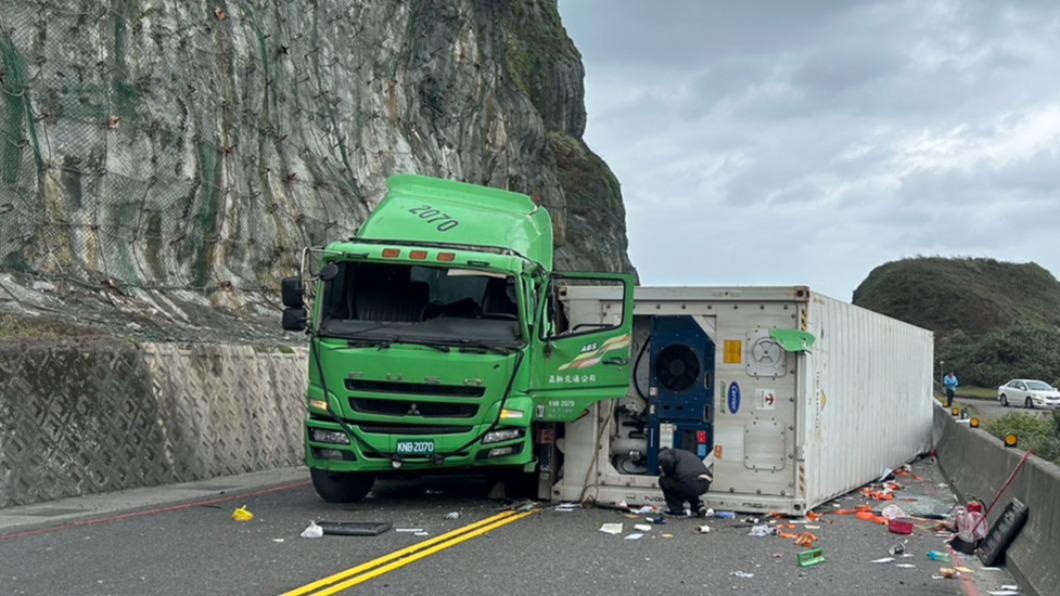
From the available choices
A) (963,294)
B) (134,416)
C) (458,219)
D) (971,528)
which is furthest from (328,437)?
(963,294)

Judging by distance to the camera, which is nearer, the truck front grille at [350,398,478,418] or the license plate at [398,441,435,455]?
the license plate at [398,441,435,455]

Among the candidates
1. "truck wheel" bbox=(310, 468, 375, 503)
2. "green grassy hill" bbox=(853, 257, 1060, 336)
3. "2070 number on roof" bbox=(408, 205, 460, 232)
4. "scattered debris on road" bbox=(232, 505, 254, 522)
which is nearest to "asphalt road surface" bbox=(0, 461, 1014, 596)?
"scattered debris on road" bbox=(232, 505, 254, 522)

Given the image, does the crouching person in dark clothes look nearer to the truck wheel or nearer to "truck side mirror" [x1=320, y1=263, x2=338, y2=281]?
the truck wheel

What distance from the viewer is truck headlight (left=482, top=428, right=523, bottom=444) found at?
1172cm

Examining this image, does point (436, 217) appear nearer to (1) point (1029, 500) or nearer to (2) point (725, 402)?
(2) point (725, 402)

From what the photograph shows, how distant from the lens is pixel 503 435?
11789mm

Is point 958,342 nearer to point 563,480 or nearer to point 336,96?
point 336,96

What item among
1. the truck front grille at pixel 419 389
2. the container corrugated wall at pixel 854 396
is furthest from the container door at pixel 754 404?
the truck front grille at pixel 419 389

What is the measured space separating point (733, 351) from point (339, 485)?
4902 millimetres

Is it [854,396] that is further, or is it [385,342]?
[854,396]

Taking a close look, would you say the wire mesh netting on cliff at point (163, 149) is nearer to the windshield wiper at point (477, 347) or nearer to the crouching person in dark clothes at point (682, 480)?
the windshield wiper at point (477, 347)

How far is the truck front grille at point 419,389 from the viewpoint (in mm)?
11594

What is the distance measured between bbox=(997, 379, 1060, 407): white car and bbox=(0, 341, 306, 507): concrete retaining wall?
37026 millimetres

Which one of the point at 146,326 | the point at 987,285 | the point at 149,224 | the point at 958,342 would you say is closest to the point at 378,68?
the point at 149,224
